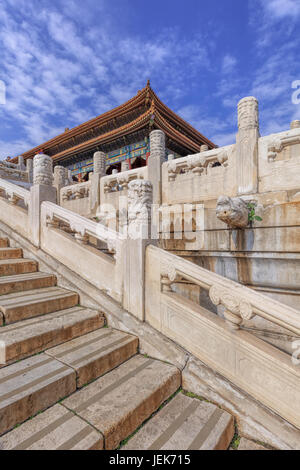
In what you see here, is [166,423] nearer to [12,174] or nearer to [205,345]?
[205,345]

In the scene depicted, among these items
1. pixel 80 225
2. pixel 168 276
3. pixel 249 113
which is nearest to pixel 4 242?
pixel 80 225

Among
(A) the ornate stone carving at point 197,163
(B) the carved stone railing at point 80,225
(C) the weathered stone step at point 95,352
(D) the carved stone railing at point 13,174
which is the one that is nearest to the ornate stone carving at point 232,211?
(B) the carved stone railing at point 80,225

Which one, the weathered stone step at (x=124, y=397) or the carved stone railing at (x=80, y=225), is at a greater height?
the carved stone railing at (x=80, y=225)

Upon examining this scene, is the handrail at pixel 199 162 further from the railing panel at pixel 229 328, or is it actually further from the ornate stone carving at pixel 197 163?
the railing panel at pixel 229 328

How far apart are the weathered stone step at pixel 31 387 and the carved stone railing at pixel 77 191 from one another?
20.0 feet

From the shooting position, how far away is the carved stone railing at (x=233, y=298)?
196cm

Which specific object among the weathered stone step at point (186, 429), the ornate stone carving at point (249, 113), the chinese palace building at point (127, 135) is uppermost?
the chinese palace building at point (127, 135)

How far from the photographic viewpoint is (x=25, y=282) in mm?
3215

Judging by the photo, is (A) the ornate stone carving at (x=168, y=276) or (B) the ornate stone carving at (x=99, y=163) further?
(B) the ornate stone carving at (x=99, y=163)

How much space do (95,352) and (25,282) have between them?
5.28 feet

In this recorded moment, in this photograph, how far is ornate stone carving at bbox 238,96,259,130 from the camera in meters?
4.45

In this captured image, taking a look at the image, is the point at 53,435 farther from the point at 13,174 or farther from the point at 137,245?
the point at 13,174

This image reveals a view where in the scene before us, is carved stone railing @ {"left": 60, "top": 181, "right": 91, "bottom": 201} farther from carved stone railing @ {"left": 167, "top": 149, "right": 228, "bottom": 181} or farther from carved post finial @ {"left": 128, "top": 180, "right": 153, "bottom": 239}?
carved post finial @ {"left": 128, "top": 180, "right": 153, "bottom": 239}
